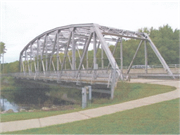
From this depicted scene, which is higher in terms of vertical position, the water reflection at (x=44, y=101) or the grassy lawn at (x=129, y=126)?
the grassy lawn at (x=129, y=126)

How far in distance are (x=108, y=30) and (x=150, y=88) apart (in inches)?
375

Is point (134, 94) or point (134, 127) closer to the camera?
point (134, 127)

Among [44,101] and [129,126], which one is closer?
[129,126]

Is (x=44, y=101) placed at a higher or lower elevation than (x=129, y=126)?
lower

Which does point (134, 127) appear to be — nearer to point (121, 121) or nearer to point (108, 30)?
point (121, 121)

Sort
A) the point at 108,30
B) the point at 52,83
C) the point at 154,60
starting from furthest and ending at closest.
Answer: the point at 154,60 < the point at 52,83 < the point at 108,30

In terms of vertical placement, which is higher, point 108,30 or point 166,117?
point 108,30

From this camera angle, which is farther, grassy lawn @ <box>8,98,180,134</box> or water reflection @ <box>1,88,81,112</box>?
water reflection @ <box>1,88,81,112</box>

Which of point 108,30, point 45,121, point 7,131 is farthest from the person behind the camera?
point 108,30

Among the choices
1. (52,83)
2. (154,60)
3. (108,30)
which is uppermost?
(108,30)

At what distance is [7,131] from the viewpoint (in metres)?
5.92

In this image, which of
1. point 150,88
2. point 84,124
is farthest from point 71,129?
point 150,88

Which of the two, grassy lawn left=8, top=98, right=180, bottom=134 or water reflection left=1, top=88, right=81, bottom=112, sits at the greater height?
grassy lawn left=8, top=98, right=180, bottom=134

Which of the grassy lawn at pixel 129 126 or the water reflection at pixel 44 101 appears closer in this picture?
the grassy lawn at pixel 129 126
